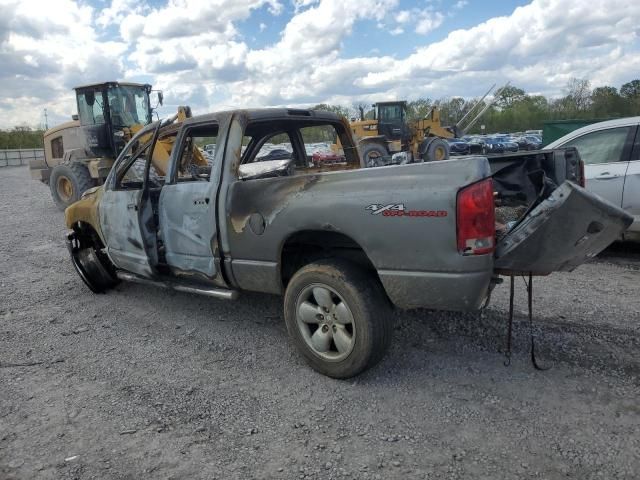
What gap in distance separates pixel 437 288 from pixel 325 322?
34.8 inches

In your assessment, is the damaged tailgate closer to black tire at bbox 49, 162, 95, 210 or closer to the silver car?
the silver car

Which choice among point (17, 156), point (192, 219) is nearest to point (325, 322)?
point (192, 219)

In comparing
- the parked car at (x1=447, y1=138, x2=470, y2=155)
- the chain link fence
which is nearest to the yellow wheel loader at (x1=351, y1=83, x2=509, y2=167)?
the parked car at (x1=447, y1=138, x2=470, y2=155)

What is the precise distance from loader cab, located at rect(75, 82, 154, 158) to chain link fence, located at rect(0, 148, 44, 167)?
31490 mm

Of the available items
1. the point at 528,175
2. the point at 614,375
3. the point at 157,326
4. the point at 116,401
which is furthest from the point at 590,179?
the point at 116,401

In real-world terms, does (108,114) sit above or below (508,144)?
above

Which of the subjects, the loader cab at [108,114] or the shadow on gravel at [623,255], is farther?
the loader cab at [108,114]

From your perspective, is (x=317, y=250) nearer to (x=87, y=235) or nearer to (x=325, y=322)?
(x=325, y=322)

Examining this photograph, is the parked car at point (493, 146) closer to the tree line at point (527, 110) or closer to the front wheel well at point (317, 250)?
the tree line at point (527, 110)

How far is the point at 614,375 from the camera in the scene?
132 inches

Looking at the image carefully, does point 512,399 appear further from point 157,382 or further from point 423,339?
point 157,382

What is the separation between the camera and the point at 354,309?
3.27 m

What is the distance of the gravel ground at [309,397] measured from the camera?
2.66 meters

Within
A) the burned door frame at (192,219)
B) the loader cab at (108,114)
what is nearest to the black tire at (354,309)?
the burned door frame at (192,219)
